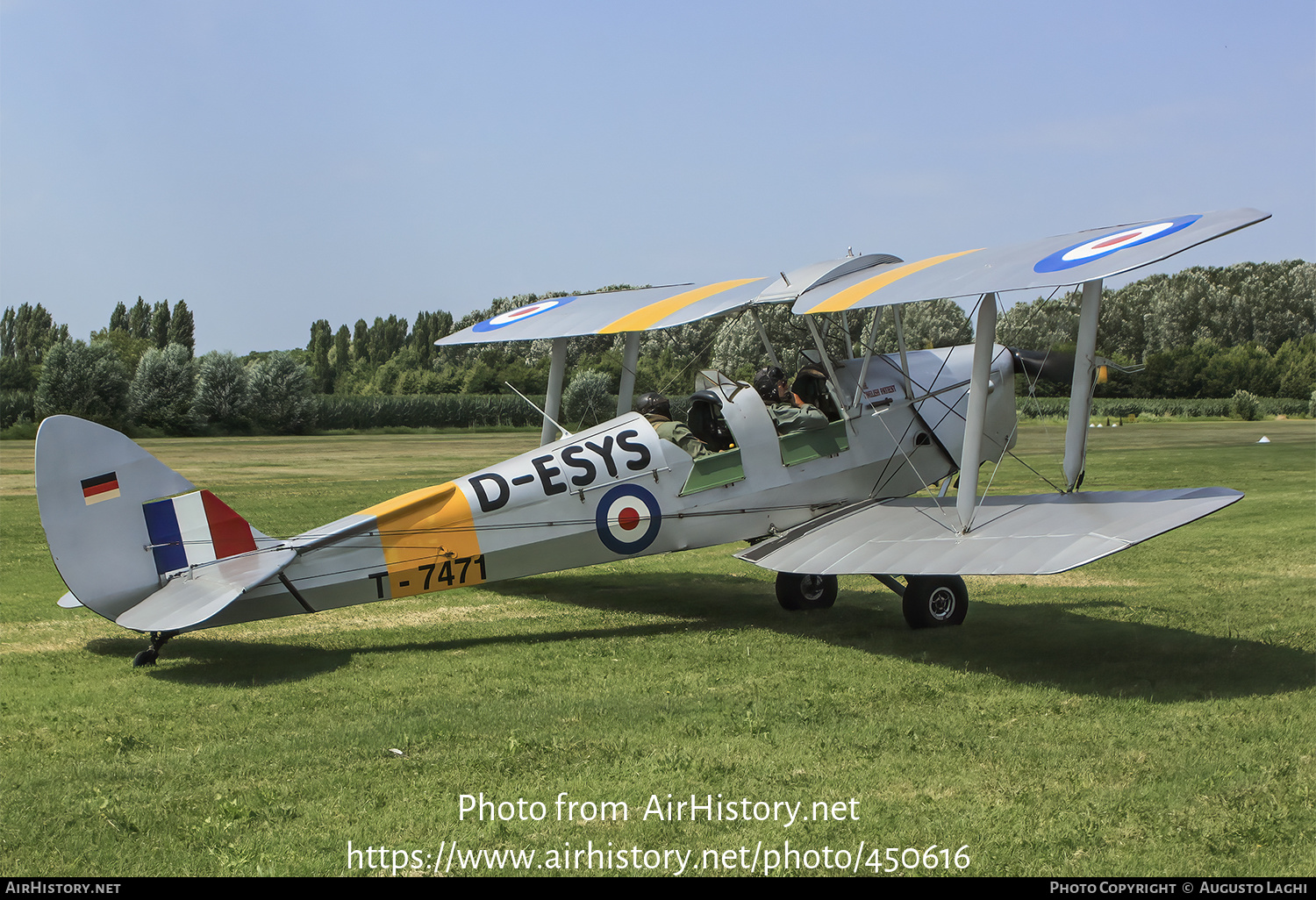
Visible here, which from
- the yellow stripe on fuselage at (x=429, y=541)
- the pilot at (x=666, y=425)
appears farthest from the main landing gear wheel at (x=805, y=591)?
the yellow stripe on fuselage at (x=429, y=541)

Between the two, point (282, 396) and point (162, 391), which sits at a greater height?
point (162, 391)

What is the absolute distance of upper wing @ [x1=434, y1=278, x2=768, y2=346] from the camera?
9.45 m

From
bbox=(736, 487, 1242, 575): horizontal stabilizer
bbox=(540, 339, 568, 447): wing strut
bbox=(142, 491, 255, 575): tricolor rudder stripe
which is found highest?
bbox=(540, 339, 568, 447): wing strut

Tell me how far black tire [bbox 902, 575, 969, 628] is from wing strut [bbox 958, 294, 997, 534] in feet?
3.26

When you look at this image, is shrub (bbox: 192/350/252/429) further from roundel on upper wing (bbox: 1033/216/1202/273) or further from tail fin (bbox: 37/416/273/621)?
roundel on upper wing (bbox: 1033/216/1202/273)

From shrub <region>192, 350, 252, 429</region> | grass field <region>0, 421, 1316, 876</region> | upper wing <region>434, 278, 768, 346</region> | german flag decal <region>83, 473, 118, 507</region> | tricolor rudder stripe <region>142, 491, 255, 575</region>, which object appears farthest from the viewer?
shrub <region>192, 350, 252, 429</region>

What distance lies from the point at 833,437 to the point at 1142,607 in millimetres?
3359

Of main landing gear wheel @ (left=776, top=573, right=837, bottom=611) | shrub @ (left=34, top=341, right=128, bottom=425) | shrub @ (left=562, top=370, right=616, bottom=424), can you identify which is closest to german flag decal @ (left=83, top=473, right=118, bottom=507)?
main landing gear wheel @ (left=776, top=573, right=837, bottom=611)

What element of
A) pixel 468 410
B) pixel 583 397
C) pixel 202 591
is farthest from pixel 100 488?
pixel 468 410

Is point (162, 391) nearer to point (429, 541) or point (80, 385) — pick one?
point (80, 385)

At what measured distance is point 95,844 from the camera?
4512mm

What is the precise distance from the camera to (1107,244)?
298 inches

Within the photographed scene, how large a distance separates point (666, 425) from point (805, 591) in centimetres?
228
